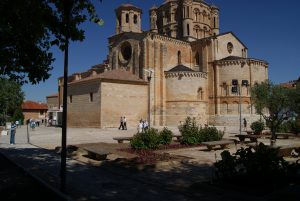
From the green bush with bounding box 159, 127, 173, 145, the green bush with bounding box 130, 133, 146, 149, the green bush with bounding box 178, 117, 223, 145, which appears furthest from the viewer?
the green bush with bounding box 178, 117, 223, 145

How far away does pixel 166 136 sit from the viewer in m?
16.6

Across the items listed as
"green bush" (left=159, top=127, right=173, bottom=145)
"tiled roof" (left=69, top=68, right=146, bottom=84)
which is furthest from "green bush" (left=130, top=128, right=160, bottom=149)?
"tiled roof" (left=69, top=68, right=146, bottom=84)

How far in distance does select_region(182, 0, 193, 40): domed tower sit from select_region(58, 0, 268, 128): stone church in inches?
20.4

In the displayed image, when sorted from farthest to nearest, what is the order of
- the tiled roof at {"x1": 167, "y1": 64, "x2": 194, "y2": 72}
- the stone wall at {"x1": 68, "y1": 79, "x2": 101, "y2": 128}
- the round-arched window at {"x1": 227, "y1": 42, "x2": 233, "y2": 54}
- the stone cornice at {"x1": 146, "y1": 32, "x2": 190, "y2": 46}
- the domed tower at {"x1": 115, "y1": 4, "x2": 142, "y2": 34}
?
the round-arched window at {"x1": 227, "y1": 42, "x2": 233, "y2": 54}
the domed tower at {"x1": 115, "y1": 4, "x2": 142, "y2": 34}
the tiled roof at {"x1": 167, "y1": 64, "x2": 194, "y2": 72}
the stone cornice at {"x1": 146, "y1": 32, "x2": 190, "y2": 46}
the stone wall at {"x1": 68, "y1": 79, "x2": 101, "y2": 128}

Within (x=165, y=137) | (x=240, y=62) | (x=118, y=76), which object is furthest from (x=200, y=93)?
(x=165, y=137)

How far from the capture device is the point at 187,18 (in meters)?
50.2

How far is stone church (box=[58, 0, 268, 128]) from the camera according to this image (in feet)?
117

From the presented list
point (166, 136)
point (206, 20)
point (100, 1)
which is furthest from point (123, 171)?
point (206, 20)

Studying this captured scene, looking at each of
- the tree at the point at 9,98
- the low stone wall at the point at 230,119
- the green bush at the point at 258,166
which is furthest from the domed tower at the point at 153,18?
the green bush at the point at 258,166

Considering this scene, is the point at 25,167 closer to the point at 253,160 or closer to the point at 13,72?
the point at 13,72

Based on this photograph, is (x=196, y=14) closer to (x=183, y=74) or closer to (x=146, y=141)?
(x=183, y=74)

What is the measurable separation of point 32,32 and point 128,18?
38881mm

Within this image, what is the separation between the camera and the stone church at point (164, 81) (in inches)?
1405

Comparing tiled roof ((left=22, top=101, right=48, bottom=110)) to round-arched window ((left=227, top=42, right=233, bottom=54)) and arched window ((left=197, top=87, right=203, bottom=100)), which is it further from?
round-arched window ((left=227, top=42, right=233, bottom=54))
